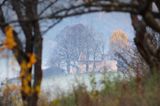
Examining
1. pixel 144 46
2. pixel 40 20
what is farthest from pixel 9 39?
pixel 144 46

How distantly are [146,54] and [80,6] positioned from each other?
20.0ft

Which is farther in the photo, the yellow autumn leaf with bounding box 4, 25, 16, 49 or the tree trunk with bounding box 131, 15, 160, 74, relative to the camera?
the tree trunk with bounding box 131, 15, 160, 74

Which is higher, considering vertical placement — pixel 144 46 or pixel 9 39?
pixel 9 39

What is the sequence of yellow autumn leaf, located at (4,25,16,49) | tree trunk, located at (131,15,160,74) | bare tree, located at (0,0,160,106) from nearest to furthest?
yellow autumn leaf, located at (4,25,16,49) < bare tree, located at (0,0,160,106) < tree trunk, located at (131,15,160,74)

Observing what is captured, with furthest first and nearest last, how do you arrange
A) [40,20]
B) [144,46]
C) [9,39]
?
[144,46], [40,20], [9,39]

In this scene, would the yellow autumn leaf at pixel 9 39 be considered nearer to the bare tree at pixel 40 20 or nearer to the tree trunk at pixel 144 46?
the bare tree at pixel 40 20

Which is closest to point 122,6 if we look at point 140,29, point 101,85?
point 101,85

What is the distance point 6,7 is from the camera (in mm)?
9633

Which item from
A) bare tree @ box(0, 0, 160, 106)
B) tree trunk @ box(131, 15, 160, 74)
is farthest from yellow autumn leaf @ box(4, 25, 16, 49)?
tree trunk @ box(131, 15, 160, 74)

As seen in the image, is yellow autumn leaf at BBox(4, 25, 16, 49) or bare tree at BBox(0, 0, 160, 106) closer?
yellow autumn leaf at BBox(4, 25, 16, 49)

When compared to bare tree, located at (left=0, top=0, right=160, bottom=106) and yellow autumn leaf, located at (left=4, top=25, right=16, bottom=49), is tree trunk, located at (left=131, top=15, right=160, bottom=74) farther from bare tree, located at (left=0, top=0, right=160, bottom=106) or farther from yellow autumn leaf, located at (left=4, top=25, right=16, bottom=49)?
yellow autumn leaf, located at (left=4, top=25, right=16, bottom=49)

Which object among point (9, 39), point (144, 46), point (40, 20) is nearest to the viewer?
point (9, 39)

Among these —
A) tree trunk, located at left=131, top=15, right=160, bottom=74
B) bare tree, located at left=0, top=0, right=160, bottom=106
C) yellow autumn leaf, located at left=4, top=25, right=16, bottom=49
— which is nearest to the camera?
yellow autumn leaf, located at left=4, top=25, right=16, bottom=49

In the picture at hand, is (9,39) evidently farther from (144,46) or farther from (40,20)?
(144,46)
